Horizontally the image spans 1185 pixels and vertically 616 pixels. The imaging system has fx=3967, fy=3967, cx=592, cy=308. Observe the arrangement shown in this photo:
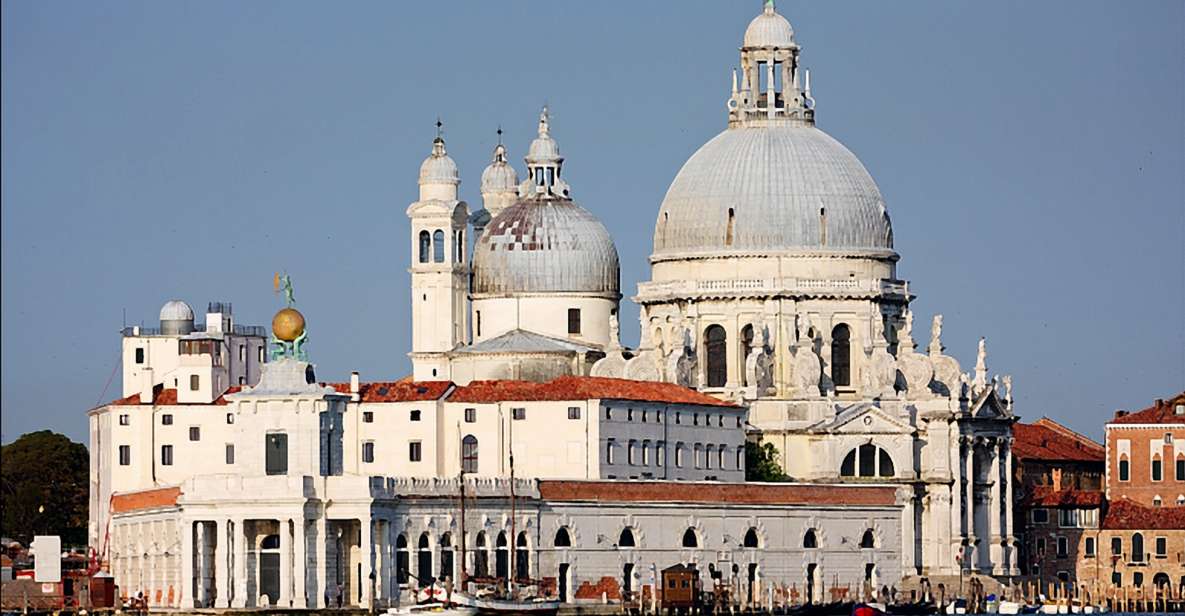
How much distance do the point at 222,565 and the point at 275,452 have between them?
3.39 meters

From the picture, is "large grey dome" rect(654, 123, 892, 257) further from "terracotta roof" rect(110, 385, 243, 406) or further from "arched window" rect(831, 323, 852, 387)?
"terracotta roof" rect(110, 385, 243, 406)

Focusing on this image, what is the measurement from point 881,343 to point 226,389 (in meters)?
20.7

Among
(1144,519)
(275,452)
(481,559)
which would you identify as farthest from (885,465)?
(275,452)

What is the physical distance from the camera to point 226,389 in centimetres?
12362

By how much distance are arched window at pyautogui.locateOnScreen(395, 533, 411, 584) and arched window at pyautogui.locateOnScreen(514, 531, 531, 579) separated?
370 centimetres

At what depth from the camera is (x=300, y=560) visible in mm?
104750

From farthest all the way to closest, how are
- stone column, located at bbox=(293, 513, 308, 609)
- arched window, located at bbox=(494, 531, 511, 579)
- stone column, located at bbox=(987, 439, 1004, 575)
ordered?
stone column, located at bbox=(987, 439, 1004, 575)
arched window, located at bbox=(494, 531, 511, 579)
stone column, located at bbox=(293, 513, 308, 609)

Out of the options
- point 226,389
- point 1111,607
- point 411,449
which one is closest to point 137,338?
point 226,389

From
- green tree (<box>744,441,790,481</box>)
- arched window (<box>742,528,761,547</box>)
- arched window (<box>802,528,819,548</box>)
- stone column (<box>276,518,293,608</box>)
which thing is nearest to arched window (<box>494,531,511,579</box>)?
stone column (<box>276,518,293,608</box>)

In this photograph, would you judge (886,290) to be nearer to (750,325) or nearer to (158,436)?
(750,325)

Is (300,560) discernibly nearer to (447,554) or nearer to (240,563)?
(240,563)

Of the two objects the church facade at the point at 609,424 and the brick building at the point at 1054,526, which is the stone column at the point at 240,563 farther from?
the brick building at the point at 1054,526

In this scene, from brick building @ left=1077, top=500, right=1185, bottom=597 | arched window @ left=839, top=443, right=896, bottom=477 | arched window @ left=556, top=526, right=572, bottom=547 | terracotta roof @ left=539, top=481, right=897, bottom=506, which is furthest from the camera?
brick building @ left=1077, top=500, right=1185, bottom=597

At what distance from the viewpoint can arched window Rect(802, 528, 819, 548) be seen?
118562 millimetres
